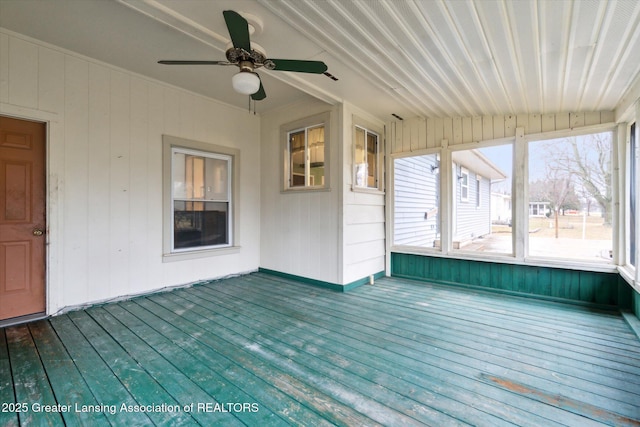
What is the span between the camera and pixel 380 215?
17.0 feet

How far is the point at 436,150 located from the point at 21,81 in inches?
218

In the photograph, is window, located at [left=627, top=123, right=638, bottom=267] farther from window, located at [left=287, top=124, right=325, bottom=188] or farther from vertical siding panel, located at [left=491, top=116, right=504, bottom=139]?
window, located at [left=287, top=124, right=325, bottom=188]

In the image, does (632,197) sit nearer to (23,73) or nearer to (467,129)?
(467,129)

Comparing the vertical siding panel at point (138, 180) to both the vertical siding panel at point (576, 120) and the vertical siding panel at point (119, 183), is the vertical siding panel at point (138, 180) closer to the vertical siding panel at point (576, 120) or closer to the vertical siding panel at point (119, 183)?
the vertical siding panel at point (119, 183)

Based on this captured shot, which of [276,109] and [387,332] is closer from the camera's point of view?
[387,332]

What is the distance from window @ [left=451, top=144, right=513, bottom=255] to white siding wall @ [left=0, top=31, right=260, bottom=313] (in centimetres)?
450

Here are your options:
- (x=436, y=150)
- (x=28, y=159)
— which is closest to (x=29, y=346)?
(x=28, y=159)

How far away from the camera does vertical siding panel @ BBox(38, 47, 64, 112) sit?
10.4ft

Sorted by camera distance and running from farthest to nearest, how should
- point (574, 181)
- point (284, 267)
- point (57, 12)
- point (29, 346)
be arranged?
point (284, 267) < point (574, 181) < point (57, 12) < point (29, 346)

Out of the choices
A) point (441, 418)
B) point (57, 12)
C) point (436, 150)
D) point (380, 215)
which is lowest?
point (441, 418)

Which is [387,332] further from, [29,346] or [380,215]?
[29,346]

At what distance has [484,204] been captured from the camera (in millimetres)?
5379

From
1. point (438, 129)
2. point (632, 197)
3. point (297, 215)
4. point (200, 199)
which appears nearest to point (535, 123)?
point (438, 129)

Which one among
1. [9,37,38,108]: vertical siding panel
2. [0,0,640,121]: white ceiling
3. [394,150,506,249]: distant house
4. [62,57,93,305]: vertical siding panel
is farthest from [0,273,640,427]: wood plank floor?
[0,0,640,121]: white ceiling
